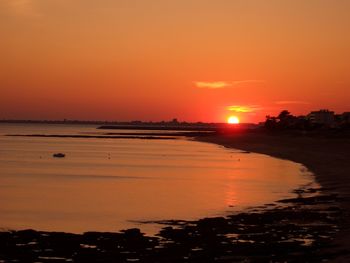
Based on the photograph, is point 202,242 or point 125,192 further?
point 125,192

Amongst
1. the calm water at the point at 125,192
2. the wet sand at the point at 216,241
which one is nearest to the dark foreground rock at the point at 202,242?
the wet sand at the point at 216,241

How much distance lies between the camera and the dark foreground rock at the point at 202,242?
14.2 meters

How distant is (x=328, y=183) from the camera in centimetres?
3284

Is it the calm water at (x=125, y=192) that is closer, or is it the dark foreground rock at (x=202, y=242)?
the dark foreground rock at (x=202, y=242)

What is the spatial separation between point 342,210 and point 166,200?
27.3ft

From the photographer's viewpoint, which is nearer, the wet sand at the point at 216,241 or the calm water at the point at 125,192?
the wet sand at the point at 216,241

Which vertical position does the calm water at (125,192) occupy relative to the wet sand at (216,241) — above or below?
below

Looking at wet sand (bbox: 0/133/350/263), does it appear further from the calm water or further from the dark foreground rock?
the calm water

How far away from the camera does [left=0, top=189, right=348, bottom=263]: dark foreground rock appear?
46.7ft

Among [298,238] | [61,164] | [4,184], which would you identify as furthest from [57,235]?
[61,164]

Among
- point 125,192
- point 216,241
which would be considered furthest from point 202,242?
point 125,192

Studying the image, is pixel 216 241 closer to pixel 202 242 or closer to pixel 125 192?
pixel 202 242

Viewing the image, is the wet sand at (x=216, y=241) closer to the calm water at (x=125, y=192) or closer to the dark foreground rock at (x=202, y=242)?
the dark foreground rock at (x=202, y=242)

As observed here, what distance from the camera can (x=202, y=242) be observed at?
1619cm
